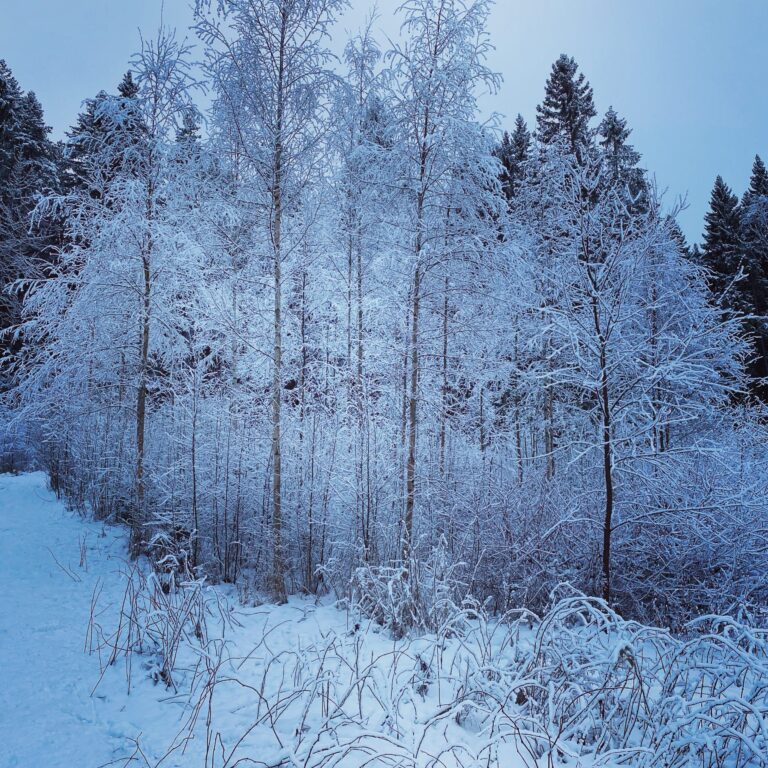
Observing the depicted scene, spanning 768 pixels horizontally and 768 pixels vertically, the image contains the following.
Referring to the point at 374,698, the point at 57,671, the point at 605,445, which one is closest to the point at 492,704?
the point at 374,698

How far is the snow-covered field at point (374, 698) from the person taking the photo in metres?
2.66

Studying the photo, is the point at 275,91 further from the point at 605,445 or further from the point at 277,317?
the point at 605,445

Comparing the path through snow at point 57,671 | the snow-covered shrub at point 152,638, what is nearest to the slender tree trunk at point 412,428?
the snow-covered shrub at point 152,638

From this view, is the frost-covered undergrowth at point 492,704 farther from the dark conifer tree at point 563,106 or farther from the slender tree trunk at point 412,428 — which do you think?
the dark conifer tree at point 563,106

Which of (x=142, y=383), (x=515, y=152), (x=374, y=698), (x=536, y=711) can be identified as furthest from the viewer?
(x=515, y=152)

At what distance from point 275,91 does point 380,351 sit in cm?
425

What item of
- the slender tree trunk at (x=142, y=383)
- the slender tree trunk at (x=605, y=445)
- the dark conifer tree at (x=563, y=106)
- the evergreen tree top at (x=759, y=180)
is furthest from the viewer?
the evergreen tree top at (x=759, y=180)

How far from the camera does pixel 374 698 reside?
11.8 feet

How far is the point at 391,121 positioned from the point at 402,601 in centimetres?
681

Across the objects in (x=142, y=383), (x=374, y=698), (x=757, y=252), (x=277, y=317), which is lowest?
(x=374, y=698)

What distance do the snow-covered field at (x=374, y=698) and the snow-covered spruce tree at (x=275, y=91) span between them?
2.55 m

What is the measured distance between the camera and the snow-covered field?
8.73ft

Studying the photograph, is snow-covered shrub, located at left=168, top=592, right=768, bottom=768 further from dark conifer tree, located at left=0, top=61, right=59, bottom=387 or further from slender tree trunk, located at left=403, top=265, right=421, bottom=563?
dark conifer tree, located at left=0, top=61, right=59, bottom=387

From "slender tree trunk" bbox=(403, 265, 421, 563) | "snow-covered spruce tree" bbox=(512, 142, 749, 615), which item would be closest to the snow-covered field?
"snow-covered spruce tree" bbox=(512, 142, 749, 615)
